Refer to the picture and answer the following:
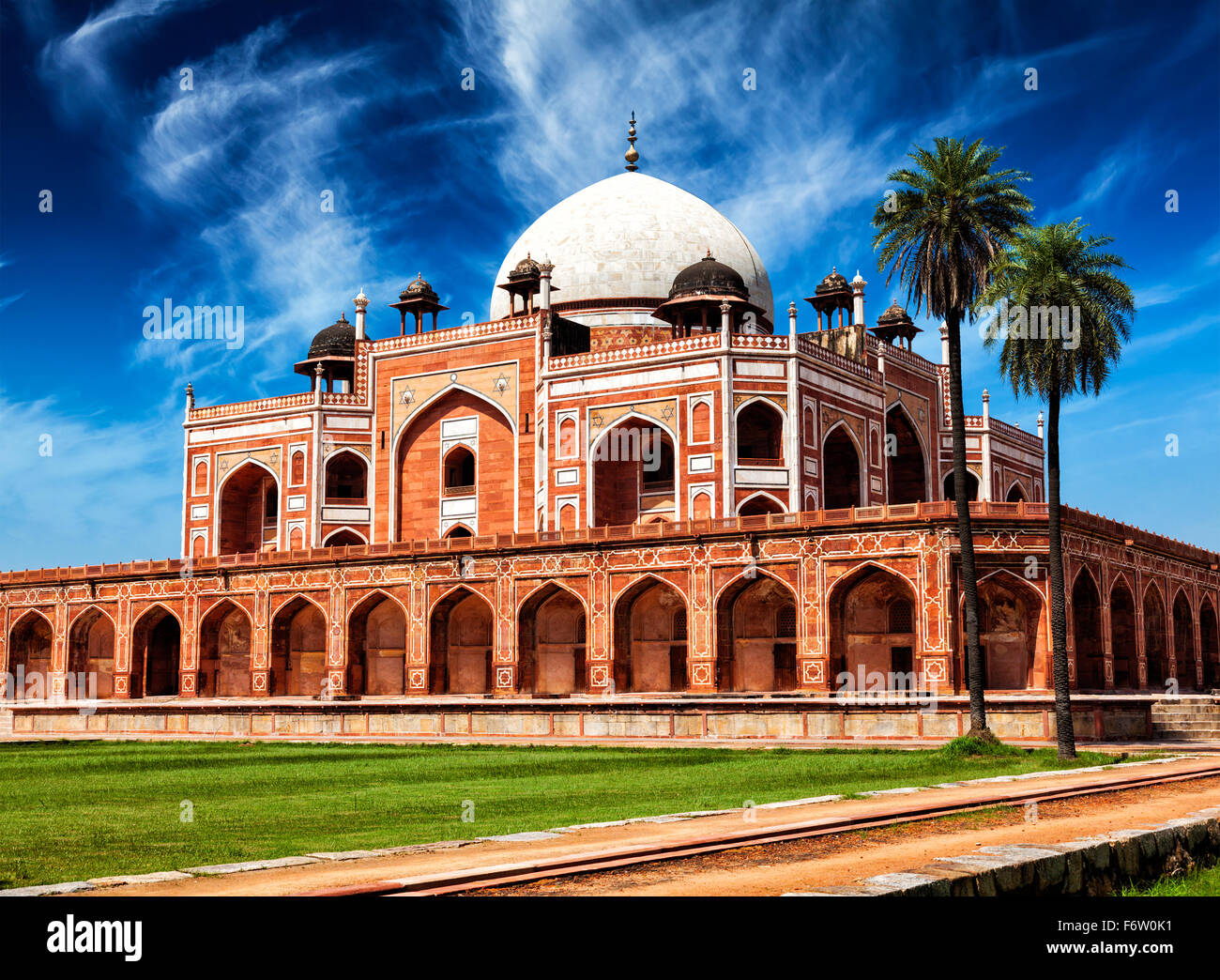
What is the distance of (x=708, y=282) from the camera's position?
4700 cm

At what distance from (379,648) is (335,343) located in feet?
57.1

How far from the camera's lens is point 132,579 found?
158 feet

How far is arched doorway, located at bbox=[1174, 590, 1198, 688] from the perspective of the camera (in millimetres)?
43938

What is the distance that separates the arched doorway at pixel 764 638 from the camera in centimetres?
3866

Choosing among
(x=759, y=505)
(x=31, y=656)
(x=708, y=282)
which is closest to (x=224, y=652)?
(x=31, y=656)

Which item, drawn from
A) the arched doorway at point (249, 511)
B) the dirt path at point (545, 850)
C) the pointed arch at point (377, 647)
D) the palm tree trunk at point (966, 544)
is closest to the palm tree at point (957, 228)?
the palm tree trunk at point (966, 544)

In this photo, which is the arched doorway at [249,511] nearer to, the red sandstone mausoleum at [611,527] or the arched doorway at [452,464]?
the red sandstone mausoleum at [611,527]

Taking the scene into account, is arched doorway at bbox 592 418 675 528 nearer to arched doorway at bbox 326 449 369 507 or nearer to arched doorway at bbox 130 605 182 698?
arched doorway at bbox 326 449 369 507

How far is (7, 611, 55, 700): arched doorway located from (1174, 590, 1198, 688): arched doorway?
1596 inches

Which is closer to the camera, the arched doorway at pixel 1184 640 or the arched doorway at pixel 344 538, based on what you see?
the arched doorway at pixel 1184 640

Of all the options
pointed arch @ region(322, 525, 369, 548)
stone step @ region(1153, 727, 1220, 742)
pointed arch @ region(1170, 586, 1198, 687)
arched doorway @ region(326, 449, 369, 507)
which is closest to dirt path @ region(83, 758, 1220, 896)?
stone step @ region(1153, 727, 1220, 742)

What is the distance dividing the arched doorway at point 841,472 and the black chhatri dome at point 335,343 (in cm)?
2119

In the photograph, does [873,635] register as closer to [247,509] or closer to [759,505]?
[759,505]
